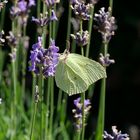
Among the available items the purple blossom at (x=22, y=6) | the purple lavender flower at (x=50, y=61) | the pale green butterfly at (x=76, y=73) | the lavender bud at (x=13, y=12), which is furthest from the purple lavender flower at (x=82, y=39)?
the purple blossom at (x=22, y=6)

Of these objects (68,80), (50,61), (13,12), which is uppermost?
(13,12)

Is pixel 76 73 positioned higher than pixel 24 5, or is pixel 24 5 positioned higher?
pixel 24 5

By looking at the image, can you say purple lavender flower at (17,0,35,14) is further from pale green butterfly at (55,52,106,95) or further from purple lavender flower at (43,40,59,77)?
purple lavender flower at (43,40,59,77)

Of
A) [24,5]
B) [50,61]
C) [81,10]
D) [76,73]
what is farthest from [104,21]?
[24,5]

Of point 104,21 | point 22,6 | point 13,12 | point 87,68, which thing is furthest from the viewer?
point 22,6

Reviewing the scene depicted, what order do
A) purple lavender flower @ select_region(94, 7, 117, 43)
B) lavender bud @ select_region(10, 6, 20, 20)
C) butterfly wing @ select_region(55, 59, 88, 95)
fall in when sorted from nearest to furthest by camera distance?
butterfly wing @ select_region(55, 59, 88, 95) → purple lavender flower @ select_region(94, 7, 117, 43) → lavender bud @ select_region(10, 6, 20, 20)

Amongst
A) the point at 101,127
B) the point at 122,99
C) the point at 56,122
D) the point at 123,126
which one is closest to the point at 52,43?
the point at 101,127

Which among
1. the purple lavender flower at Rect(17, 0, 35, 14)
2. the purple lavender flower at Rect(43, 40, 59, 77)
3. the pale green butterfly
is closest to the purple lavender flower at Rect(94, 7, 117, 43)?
the pale green butterfly

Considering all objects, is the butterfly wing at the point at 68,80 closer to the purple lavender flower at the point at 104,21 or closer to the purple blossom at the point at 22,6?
the purple lavender flower at the point at 104,21

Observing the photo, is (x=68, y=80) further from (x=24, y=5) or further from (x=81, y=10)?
(x=24, y=5)
